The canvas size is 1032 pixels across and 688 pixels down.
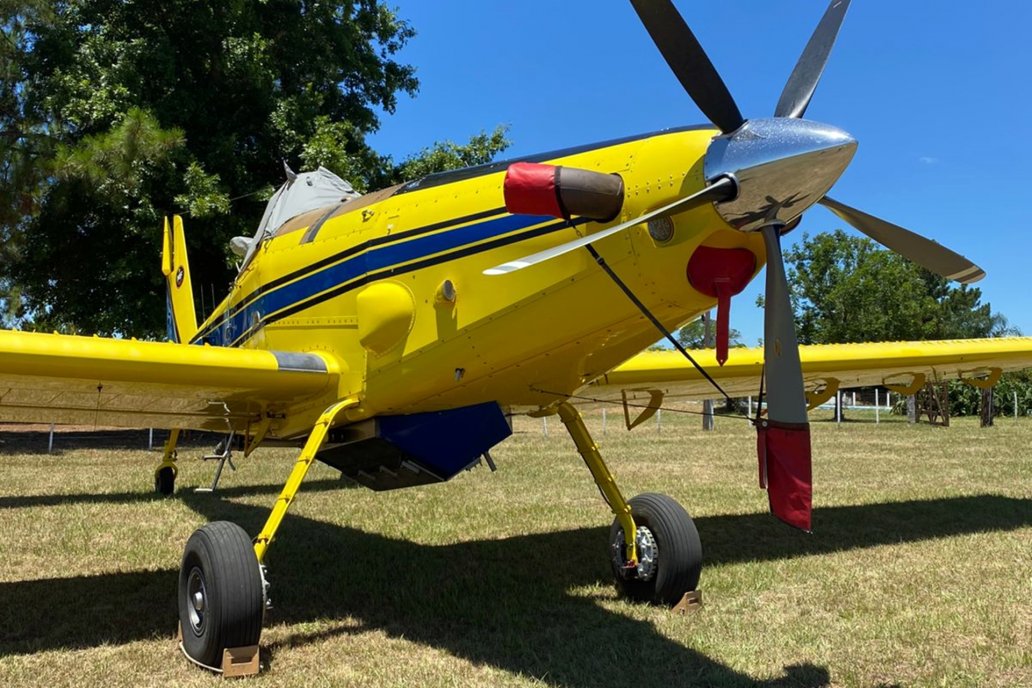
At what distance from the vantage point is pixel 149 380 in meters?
5.01

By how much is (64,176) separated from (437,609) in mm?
14314

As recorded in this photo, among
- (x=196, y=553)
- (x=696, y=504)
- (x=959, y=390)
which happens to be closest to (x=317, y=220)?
(x=196, y=553)

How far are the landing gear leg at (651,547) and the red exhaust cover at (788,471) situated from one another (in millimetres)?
2073

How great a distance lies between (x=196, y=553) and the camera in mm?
4648

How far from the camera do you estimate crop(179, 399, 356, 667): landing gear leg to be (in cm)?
430

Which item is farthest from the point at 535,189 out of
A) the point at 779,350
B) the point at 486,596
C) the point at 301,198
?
the point at 301,198

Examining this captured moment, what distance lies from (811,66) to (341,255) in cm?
323

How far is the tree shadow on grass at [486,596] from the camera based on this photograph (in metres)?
4.42

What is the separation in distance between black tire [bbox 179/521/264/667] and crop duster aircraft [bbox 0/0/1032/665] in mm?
12

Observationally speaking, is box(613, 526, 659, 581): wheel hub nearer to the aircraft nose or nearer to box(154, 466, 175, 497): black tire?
the aircraft nose

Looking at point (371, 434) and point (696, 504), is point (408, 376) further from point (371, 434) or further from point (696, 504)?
point (696, 504)

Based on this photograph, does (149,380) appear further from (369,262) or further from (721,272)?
(721,272)

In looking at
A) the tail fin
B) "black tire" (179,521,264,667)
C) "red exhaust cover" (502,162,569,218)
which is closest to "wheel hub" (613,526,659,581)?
"black tire" (179,521,264,667)

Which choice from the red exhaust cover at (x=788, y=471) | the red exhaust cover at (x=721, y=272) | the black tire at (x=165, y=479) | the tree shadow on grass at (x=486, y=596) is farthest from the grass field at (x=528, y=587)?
the red exhaust cover at (x=721, y=272)
